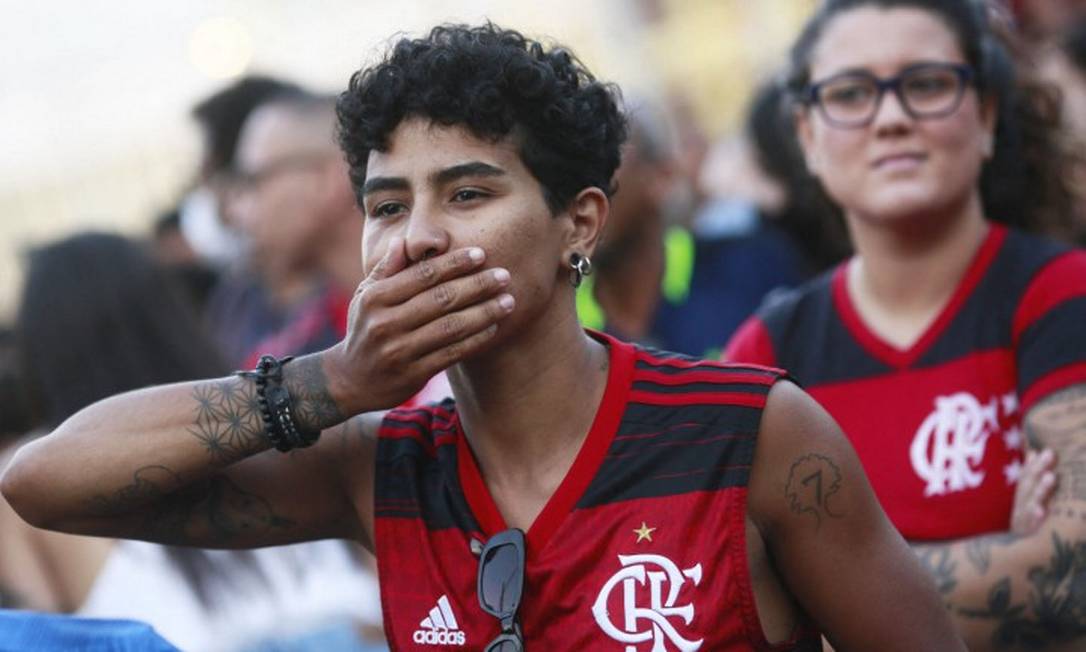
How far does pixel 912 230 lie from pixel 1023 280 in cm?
38

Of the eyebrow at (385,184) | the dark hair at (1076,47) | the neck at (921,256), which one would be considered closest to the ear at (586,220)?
the eyebrow at (385,184)

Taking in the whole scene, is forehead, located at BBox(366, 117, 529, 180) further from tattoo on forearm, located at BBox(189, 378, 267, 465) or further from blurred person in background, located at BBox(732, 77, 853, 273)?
blurred person in background, located at BBox(732, 77, 853, 273)

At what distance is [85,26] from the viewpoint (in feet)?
84.5

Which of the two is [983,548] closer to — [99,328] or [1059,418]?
[1059,418]

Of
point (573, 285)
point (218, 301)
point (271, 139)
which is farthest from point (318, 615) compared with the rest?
point (218, 301)

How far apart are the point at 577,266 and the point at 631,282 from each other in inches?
117

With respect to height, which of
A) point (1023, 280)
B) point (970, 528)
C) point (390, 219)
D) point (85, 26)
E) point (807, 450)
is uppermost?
point (85, 26)

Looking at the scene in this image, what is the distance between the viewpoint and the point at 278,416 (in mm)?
2932

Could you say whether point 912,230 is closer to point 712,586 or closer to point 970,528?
point 970,528

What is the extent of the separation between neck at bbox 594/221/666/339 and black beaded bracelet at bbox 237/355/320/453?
3108 mm

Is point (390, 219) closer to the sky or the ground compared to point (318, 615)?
closer to the sky

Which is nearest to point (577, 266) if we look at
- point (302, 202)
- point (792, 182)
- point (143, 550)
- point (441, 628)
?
point (441, 628)

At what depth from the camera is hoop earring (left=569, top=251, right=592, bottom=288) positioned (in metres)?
3.10

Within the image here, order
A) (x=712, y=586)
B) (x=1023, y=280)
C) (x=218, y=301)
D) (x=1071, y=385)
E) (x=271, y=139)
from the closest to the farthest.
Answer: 1. (x=712, y=586)
2. (x=1071, y=385)
3. (x=1023, y=280)
4. (x=271, y=139)
5. (x=218, y=301)
